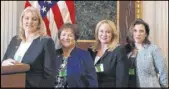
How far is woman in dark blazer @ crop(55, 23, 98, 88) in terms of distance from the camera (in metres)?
2.41

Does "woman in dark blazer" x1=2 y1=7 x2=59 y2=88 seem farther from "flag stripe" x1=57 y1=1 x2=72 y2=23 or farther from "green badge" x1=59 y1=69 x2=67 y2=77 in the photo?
"flag stripe" x1=57 y1=1 x2=72 y2=23

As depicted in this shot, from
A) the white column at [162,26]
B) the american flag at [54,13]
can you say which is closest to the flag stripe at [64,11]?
the american flag at [54,13]

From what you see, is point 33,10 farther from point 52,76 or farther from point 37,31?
point 52,76

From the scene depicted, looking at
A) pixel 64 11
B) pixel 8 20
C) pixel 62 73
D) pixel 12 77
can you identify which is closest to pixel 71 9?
pixel 64 11

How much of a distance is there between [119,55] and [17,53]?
0.96 m

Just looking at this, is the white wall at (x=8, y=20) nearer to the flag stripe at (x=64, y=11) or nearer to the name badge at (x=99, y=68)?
the flag stripe at (x=64, y=11)

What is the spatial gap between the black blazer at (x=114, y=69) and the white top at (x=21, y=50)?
0.80 m

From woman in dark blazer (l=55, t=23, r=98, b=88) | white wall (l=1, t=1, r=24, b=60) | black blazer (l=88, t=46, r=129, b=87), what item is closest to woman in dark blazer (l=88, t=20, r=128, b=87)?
black blazer (l=88, t=46, r=129, b=87)

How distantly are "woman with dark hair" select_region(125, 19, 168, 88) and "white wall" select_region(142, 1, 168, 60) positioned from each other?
1.03 metres

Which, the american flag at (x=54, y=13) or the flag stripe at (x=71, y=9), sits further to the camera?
the flag stripe at (x=71, y=9)

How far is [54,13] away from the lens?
3.58m

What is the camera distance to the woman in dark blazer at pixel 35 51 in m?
1.96

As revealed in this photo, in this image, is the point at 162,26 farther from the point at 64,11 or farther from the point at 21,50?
the point at 21,50

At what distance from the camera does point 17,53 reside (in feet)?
6.88
